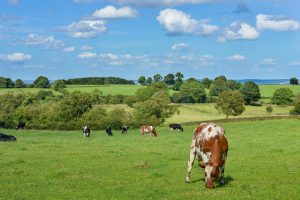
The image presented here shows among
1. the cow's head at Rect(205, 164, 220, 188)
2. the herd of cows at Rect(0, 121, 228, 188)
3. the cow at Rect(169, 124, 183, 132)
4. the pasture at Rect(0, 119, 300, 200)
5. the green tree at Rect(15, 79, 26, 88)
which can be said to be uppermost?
the green tree at Rect(15, 79, 26, 88)

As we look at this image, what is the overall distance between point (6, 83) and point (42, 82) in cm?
1290

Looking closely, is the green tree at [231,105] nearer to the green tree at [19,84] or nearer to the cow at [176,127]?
the cow at [176,127]

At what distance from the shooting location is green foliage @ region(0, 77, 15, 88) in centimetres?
16462

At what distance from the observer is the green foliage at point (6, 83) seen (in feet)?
540

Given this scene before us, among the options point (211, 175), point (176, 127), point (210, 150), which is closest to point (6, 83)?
point (176, 127)

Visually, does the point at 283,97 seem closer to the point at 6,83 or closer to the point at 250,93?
the point at 250,93

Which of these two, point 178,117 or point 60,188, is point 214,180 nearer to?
point 60,188

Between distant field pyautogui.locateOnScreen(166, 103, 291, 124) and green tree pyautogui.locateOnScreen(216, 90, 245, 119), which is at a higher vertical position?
green tree pyautogui.locateOnScreen(216, 90, 245, 119)

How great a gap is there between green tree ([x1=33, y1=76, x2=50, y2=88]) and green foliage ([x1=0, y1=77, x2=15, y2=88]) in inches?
325

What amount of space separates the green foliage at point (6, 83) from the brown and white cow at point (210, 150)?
156 meters

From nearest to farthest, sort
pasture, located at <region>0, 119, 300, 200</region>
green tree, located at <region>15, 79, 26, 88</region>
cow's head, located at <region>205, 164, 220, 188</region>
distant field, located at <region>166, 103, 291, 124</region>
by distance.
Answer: pasture, located at <region>0, 119, 300, 200</region> < cow's head, located at <region>205, 164, 220, 188</region> < distant field, located at <region>166, 103, 291, 124</region> < green tree, located at <region>15, 79, 26, 88</region>

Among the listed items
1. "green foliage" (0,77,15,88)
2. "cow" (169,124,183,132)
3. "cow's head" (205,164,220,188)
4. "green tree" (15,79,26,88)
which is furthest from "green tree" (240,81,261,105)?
"cow's head" (205,164,220,188)

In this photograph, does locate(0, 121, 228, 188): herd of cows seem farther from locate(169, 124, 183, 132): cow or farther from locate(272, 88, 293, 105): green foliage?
locate(272, 88, 293, 105): green foliage

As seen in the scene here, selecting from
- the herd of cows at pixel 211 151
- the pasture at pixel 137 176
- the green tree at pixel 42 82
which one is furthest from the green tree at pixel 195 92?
the herd of cows at pixel 211 151
